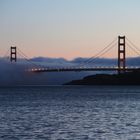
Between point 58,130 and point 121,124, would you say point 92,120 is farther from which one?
point 58,130

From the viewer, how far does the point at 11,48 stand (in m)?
135

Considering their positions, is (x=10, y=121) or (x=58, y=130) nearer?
(x=58, y=130)

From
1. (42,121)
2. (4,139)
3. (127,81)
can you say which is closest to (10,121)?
(42,121)

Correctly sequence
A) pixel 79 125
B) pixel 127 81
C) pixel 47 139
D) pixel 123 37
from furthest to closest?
pixel 127 81 → pixel 123 37 → pixel 79 125 → pixel 47 139

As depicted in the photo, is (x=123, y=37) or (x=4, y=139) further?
(x=123, y=37)

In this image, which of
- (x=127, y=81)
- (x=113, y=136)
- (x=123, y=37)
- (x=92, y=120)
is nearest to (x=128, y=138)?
(x=113, y=136)

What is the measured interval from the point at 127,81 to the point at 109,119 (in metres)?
114

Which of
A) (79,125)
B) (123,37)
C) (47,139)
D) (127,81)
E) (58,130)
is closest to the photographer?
(47,139)

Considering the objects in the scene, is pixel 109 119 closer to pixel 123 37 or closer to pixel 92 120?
pixel 92 120

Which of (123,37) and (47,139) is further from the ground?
(123,37)

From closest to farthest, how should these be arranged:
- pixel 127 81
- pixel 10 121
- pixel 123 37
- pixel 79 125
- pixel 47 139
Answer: pixel 47 139, pixel 79 125, pixel 10 121, pixel 123 37, pixel 127 81

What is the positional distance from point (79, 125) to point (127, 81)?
118m

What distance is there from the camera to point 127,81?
479 feet

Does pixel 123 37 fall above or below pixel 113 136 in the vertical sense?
above
